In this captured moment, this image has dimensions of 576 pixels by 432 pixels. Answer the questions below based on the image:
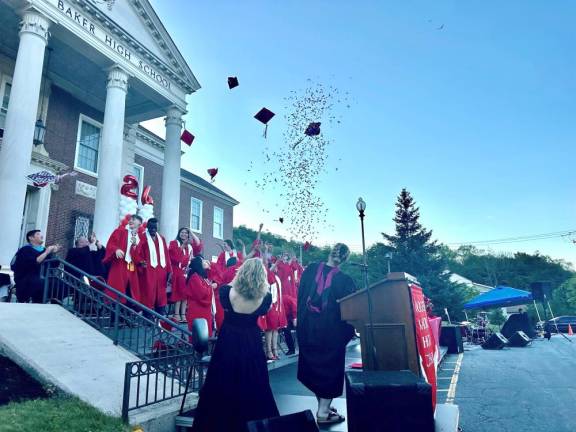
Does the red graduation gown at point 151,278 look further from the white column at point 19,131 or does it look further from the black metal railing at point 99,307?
the white column at point 19,131

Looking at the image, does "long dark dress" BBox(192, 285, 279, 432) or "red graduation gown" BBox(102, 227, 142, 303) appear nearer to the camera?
"long dark dress" BBox(192, 285, 279, 432)

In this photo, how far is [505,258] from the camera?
73000 mm

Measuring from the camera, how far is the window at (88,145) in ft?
53.0

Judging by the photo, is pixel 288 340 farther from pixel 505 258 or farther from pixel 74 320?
pixel 505 258

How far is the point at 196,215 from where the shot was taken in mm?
26188

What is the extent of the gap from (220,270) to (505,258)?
7689cm

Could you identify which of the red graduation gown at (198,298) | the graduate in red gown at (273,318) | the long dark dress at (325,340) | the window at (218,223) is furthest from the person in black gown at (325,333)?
the window at (218,223)

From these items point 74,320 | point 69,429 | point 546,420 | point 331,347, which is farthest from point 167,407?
point 546,420

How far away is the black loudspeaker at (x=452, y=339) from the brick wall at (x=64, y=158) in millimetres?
14530

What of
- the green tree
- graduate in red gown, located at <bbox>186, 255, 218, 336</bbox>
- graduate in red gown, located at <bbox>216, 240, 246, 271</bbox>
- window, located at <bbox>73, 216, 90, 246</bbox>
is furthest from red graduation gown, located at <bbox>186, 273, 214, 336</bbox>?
the green tree

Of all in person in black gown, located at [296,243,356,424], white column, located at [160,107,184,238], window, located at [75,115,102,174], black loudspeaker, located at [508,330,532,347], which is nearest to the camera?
person in black gown, located at [296,243,356,424]

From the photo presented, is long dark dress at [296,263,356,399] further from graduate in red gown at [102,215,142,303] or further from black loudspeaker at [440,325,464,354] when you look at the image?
black loudspeaker at [440,325,464,354]

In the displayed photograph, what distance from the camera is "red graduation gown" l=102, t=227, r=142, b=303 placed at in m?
7.60

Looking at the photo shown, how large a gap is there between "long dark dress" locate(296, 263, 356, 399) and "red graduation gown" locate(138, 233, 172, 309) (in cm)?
431
